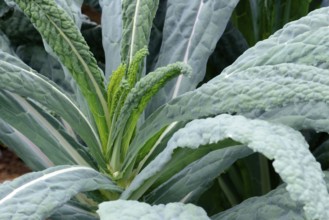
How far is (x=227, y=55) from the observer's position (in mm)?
1015

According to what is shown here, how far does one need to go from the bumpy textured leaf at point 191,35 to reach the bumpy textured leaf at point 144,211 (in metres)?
0.28

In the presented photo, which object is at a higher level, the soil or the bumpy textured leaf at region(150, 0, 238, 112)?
the bumpy textured leaf at region(150, 0, 238, 112)

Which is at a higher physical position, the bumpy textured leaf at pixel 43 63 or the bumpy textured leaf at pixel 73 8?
the bumpy textured leaf at pixel 73 8

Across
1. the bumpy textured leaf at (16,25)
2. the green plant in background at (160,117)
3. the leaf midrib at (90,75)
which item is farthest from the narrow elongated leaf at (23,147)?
the bumpy textured leaf at (16,25)

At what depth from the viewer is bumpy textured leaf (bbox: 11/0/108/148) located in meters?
0.62

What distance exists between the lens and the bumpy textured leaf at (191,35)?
0.81m

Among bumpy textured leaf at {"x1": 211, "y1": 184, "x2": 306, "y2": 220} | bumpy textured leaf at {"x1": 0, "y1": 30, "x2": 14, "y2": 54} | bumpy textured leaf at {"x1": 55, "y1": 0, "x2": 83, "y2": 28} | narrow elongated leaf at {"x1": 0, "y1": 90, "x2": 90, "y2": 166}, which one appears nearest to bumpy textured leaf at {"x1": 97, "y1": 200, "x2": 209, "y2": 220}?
bumpy textured leaf at {"x1": 211, "y1": 184, "x2": 306, "y2": 220}

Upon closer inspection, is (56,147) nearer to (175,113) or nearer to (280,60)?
(175,113)

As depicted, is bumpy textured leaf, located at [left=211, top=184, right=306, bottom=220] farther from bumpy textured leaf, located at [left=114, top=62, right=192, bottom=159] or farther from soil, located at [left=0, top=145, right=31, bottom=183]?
soil, located at [left=0, top=145, right=31, bottom=183]

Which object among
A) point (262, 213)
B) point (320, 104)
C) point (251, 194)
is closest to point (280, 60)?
point (320, 104)

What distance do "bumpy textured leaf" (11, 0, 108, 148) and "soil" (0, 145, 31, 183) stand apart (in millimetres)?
356

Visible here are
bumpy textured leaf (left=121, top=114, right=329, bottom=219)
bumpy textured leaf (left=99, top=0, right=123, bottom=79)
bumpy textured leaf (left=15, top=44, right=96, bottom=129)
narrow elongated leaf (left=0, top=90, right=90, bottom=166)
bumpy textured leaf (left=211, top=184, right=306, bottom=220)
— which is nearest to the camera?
bumpy textured leaf (left=121, top=114, right=329, bottom=219)

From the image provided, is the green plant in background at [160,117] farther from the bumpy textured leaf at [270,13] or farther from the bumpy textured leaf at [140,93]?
the bumpy textured leaf at [270,13]

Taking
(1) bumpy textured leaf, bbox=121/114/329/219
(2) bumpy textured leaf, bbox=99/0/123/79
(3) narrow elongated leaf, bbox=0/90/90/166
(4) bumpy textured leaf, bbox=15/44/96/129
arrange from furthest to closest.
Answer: (4) bumpy textured leaf, bbox=15/44/96/129, (2) bumpy textured leaf, bbox=99/0/123/79, (3) narrow elongated leaf, bbox=0/90/90/166, (1) bumpy textured leaf, bbox=121/114/329/219
